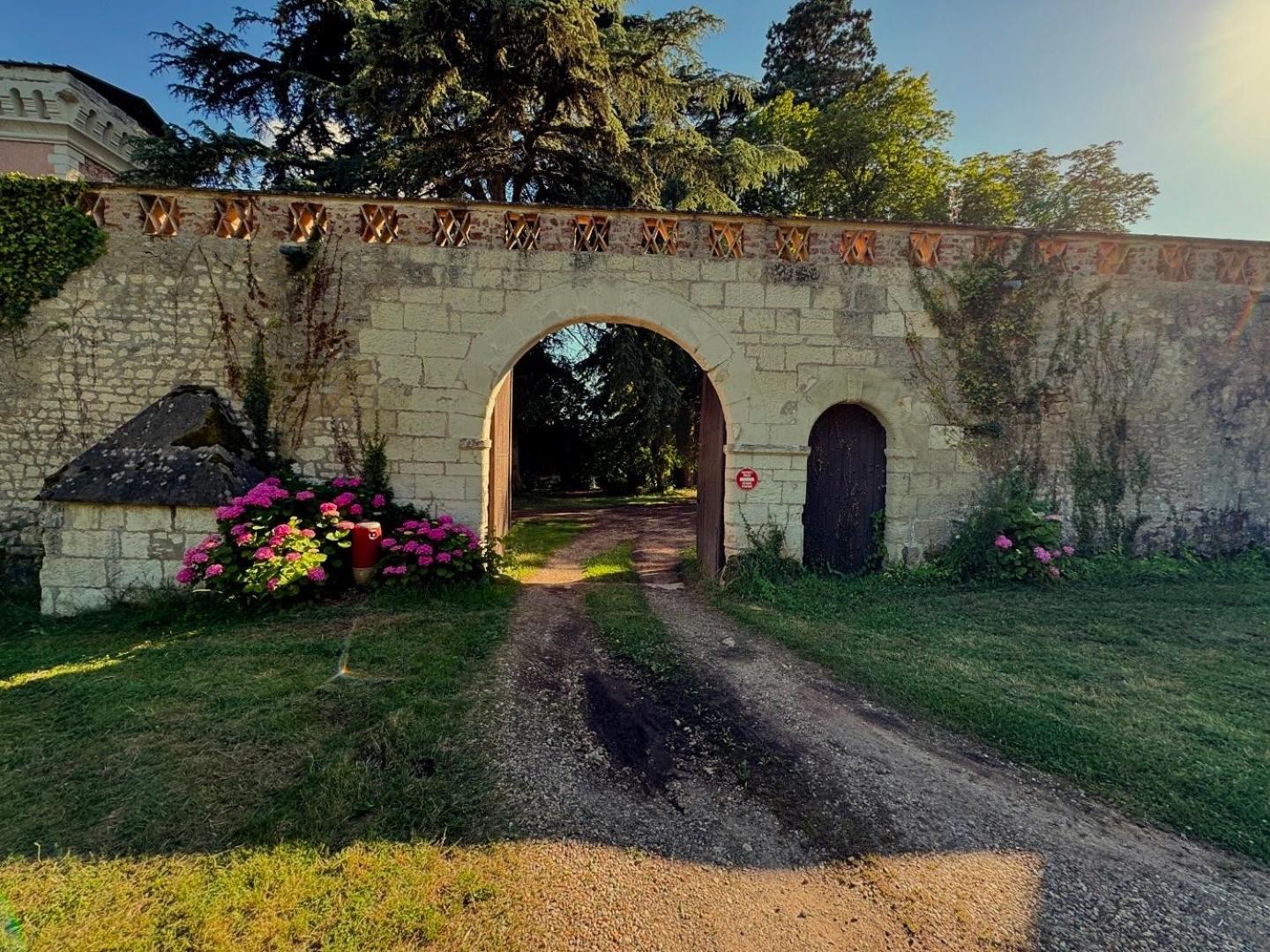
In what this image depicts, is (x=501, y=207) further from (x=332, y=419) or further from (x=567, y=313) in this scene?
(x=332, y=419)

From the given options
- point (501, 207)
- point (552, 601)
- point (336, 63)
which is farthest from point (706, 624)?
point (336, 63)

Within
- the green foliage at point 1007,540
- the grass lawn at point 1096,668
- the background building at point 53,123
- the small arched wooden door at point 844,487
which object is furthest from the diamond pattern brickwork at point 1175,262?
the background building at point 53,123

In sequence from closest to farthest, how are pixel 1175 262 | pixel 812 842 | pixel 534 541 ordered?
pixel 812 842, pixel 1175 262, pixel 534 541

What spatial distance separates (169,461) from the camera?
5.78 meters

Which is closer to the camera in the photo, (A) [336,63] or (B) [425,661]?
(B) [425,661]

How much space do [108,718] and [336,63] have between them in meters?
15.3

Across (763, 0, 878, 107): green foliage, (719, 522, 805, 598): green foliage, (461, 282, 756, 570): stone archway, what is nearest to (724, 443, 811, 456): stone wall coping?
(461, 282, 756, 570): stone archway

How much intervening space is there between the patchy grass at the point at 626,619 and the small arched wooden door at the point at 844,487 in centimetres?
236

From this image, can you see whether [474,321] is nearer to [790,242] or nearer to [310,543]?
[310,543]

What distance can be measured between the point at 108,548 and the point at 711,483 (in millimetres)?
6658

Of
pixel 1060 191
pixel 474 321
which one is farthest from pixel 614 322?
pixel 1060 191

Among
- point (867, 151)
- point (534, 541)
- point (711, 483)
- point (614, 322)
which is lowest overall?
point (534, 541)

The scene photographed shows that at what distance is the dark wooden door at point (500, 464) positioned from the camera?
734cm

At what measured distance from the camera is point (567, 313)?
6578mm
